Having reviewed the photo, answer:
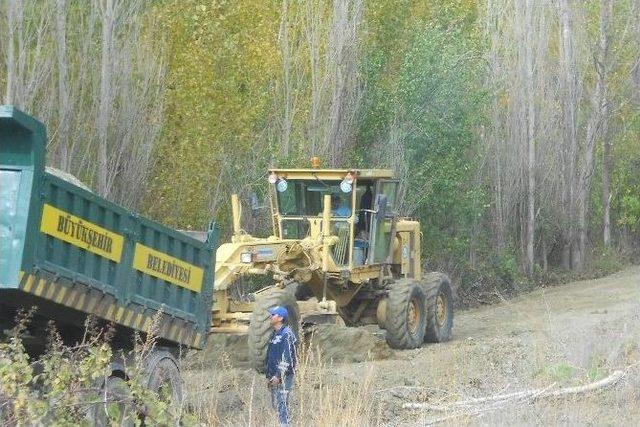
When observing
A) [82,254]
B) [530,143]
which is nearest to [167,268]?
[82,254]

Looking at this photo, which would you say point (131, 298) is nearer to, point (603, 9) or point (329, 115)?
point (329, 115)

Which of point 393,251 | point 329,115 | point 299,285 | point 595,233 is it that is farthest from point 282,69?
point 595,233

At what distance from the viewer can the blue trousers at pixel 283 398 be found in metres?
11.2

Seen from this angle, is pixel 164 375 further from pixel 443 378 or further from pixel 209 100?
pixel 209 100

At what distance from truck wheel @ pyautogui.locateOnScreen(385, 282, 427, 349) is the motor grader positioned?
0.01 m

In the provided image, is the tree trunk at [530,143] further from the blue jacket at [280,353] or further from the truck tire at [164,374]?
the truck tire at [164,374]

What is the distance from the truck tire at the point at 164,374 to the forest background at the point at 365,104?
8.95 m

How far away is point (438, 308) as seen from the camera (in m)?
19.7

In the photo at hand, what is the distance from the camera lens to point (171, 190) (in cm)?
2320

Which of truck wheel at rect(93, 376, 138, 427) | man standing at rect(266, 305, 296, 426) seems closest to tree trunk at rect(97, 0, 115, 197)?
man standing at rect(266, 305, 296, 426)

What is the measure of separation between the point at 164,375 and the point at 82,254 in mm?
1850

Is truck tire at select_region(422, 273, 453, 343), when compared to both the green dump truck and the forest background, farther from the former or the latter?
the green dump truck

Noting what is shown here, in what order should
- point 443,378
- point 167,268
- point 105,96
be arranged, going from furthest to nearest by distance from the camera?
point 105,96
point 443,378
point 167,268

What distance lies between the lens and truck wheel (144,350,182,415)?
11.5m
